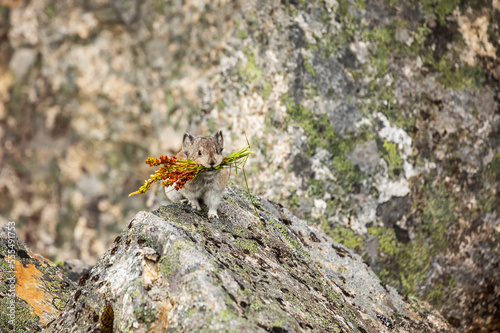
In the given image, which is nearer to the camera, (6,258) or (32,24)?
(6,258)

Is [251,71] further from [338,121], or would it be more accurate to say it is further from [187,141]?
[187,141]

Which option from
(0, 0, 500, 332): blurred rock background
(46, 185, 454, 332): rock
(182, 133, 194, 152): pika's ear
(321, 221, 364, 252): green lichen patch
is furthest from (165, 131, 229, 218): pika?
(321, 221, 364, 252): green lichen patch

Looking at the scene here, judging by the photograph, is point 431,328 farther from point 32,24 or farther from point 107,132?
point 32,24

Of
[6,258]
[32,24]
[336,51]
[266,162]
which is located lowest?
[6,258]

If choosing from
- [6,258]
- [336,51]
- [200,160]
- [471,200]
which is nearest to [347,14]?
[336,51]

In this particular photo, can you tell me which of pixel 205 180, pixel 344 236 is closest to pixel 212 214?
pixel 205 180

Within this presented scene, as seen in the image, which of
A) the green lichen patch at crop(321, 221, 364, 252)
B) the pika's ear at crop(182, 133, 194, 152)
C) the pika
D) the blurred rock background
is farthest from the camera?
the blurred rock background

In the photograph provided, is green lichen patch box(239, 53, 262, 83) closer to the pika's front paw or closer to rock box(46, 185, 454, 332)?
rock box(46, 185, 454, 332)
